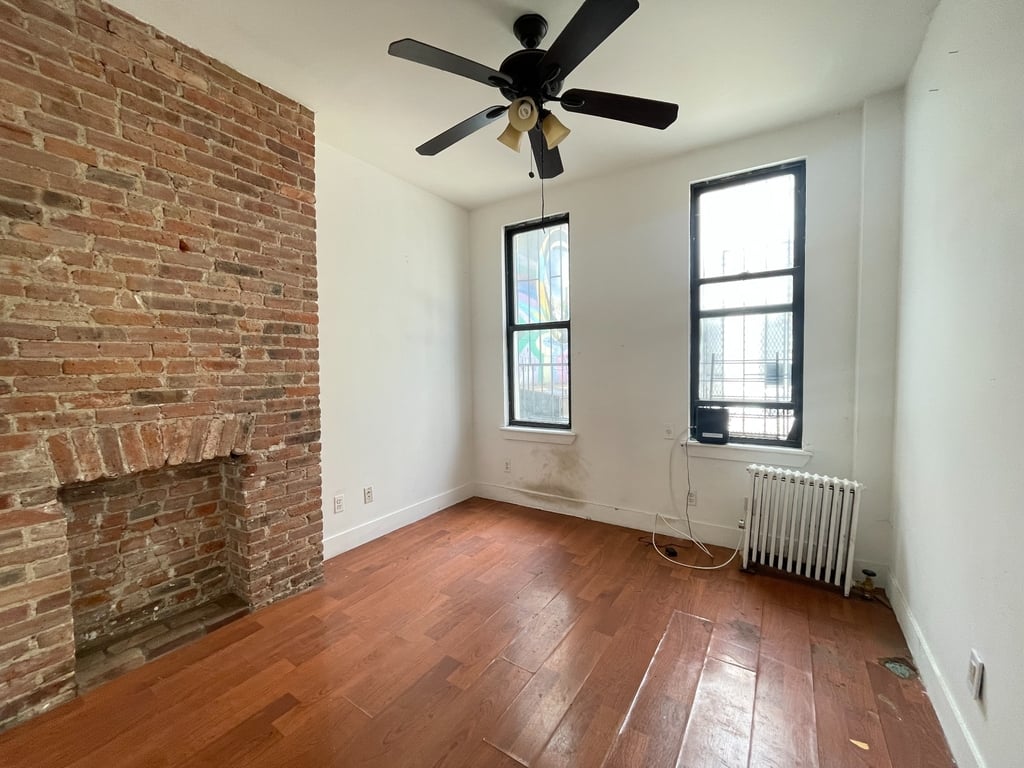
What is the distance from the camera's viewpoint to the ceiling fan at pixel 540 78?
4.61 ft

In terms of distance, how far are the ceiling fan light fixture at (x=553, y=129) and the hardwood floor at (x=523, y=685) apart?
2340mm

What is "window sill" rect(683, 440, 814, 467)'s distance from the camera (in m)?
2.65

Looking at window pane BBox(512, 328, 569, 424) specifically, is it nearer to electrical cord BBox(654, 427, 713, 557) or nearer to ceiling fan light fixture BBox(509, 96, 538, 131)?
electrical cord BBox(654, 427, 713, 557)

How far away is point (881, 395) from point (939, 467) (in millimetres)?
893

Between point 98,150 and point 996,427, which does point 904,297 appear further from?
point 98,150

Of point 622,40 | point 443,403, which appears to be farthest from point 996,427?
point 443,403

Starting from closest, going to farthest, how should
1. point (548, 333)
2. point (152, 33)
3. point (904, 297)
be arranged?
1. point (152, 33)
2. point (904, 297)
3. point (548, 333)

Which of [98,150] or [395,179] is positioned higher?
[395,179]

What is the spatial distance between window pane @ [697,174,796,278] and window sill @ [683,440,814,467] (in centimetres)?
122

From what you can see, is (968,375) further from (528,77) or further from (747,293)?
(528,77)

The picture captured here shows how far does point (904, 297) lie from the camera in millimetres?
2193

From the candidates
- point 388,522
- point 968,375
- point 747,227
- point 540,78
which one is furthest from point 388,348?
point 968,375

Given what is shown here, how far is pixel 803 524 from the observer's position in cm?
243

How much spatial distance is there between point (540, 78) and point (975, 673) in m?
2.55
